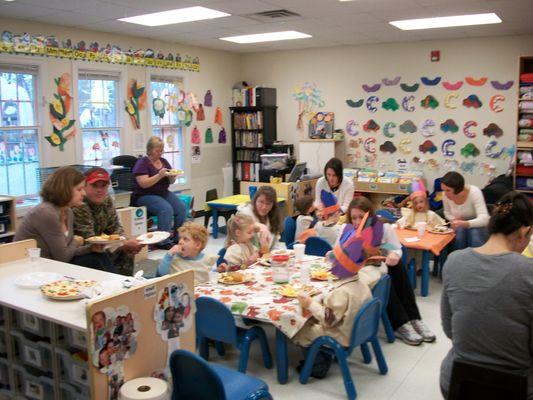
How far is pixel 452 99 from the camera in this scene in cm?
773

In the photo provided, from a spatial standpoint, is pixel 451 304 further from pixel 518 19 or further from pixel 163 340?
pixel 518 19

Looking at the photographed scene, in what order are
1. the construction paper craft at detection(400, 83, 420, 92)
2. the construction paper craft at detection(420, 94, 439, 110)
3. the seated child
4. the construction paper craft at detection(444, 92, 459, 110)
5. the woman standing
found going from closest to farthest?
the seated child
the woman standing
the construction paper craft at detection(444, 92, 459, 110)
the construction paper craft at detection(420, 94, 439, 110)
the construction paper craft at detection(400, 83, 420, 92)

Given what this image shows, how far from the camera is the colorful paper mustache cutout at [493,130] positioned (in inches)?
294

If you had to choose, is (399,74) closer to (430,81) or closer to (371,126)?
(430,81)

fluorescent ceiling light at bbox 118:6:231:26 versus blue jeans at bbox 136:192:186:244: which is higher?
fluorescent ceiling light at bbox 118:6:231:26

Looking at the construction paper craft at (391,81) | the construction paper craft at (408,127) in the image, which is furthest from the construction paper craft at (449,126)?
the construction paper craft at (391,81)

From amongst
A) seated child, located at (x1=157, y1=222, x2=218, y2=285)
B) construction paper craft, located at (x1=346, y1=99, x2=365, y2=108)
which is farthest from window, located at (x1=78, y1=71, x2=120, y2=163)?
seated child, located at (x1=157, y1=222, x2=218, y2=285)

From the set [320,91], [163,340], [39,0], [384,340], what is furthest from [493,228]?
[320,91]

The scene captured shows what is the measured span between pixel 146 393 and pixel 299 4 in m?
4.36

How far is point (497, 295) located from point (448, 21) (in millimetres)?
5293

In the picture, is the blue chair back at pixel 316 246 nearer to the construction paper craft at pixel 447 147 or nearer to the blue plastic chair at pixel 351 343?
the blue plastic chair at pixel 351 343

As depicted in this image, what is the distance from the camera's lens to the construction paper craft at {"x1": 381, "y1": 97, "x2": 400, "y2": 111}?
26.7 ft

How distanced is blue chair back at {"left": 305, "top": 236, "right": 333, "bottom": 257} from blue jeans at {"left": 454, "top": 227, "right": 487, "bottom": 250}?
67.4 inches

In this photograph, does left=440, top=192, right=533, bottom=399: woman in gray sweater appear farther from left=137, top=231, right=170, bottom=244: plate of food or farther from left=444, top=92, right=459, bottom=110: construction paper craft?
left=444, top=92, right=459, bottom=110: construction paper craft
